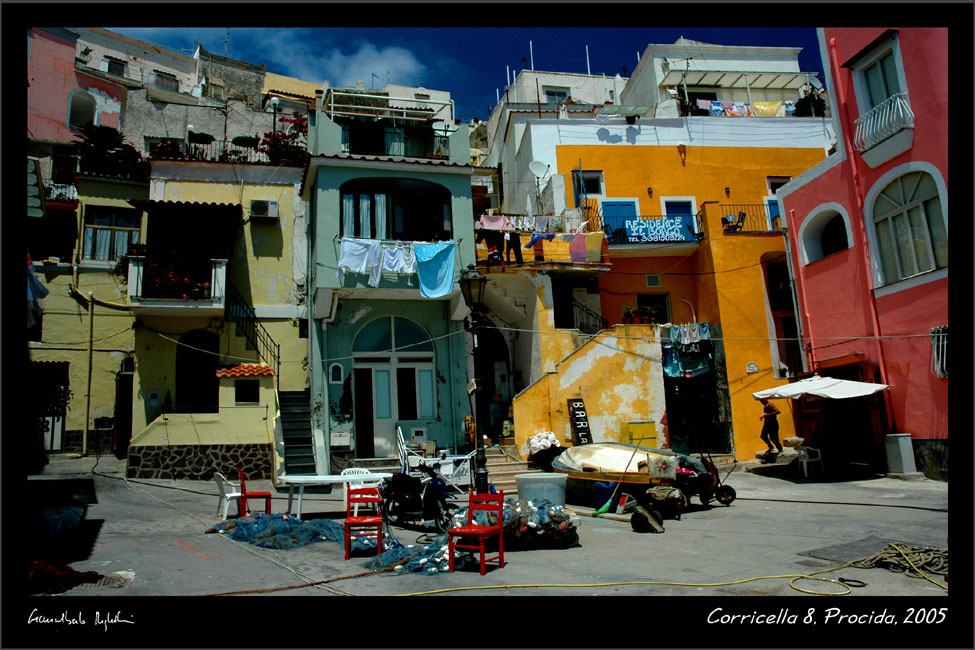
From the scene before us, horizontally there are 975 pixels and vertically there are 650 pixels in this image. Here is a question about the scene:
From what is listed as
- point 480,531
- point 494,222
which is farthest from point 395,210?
point 480,531

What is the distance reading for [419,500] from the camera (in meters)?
10.1

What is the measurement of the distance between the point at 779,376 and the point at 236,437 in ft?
52.9

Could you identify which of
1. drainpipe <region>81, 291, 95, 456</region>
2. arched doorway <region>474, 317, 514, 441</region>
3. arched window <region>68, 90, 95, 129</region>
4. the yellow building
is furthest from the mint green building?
arched window <region>68, 90, 95, 129</region>

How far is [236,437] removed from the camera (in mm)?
16281

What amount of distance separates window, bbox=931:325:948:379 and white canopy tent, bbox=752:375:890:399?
1.07 metres

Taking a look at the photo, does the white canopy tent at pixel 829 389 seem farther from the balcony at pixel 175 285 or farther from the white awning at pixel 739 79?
the white awning at pixel 739 79

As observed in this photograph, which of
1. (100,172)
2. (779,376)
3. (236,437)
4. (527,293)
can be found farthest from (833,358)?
(100,172)

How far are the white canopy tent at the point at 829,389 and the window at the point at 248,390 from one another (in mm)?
12772

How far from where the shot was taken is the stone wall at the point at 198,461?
1531 cm

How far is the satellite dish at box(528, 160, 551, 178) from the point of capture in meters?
23.3

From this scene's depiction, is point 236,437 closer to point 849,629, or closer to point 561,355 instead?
point 561,355

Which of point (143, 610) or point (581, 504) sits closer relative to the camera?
point (143, 610)

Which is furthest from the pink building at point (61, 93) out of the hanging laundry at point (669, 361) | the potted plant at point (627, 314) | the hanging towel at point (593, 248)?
the hanging laundry at point (669, 361)
